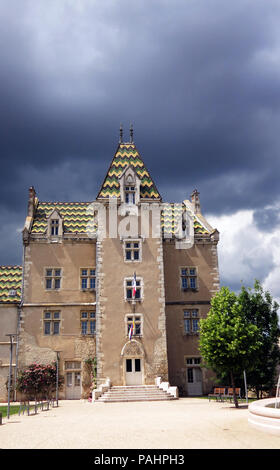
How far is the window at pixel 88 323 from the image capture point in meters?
30.6

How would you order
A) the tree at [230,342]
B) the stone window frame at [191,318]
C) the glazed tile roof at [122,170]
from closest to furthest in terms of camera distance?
the tree at [230,342] → the stone window frame at [191,318] → the glazed tile roof at [122,170]

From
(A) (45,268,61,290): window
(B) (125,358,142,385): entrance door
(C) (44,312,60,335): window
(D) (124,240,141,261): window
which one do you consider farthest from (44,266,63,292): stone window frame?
(B) (125,358,142,385): entrance door

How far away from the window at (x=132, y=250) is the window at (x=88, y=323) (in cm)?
523

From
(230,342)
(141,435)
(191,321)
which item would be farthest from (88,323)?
(141,435)

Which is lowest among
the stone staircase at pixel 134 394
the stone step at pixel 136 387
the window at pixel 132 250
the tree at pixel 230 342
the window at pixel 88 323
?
the stone staircase at pixel 134 394

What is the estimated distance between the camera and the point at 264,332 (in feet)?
87.9

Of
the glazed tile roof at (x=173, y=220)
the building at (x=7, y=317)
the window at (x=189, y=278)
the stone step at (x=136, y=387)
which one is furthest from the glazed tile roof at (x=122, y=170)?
the stone step at (x=136, y=387)

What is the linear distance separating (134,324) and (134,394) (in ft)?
15.8

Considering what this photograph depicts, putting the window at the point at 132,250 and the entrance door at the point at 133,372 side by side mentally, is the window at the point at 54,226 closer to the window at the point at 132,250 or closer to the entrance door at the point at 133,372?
the window at the point at 132,250

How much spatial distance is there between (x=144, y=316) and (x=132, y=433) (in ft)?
58.5

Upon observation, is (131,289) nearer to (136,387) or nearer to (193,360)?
(136,387)

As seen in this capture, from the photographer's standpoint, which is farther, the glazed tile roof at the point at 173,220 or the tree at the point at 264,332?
the glazed tile roof at the point at 173,220
